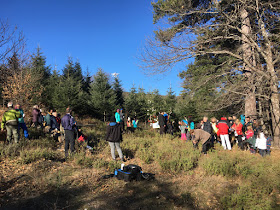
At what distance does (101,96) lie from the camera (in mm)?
19688

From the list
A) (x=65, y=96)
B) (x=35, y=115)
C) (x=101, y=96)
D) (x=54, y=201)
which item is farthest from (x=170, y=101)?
(x=54, y=201)

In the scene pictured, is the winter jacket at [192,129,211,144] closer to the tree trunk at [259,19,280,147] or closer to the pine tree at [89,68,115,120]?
the tree trunk at [259,19,280,147]

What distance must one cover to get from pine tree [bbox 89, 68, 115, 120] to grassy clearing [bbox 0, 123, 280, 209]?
12.9 m

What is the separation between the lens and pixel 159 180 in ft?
17.1

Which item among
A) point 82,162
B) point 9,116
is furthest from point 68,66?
point 82,162

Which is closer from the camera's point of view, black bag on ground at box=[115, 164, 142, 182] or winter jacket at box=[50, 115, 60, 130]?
black bag on ground at box=[115, 164, 142, 182]

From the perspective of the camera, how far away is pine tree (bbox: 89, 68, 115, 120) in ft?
64.0

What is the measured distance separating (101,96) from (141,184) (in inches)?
618

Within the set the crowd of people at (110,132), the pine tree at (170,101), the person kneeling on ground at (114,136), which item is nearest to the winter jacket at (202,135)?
the crowd of people at (110,132)

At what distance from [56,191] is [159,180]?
2.71 metres

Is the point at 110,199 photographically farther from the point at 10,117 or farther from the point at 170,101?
the point at 170,101

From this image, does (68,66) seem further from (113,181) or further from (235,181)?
(235,181)

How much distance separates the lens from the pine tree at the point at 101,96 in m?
19.5

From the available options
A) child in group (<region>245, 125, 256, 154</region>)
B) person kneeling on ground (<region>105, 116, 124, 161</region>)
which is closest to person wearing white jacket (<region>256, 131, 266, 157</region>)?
child in group (<region>245, 125, 256, 154</region>)
